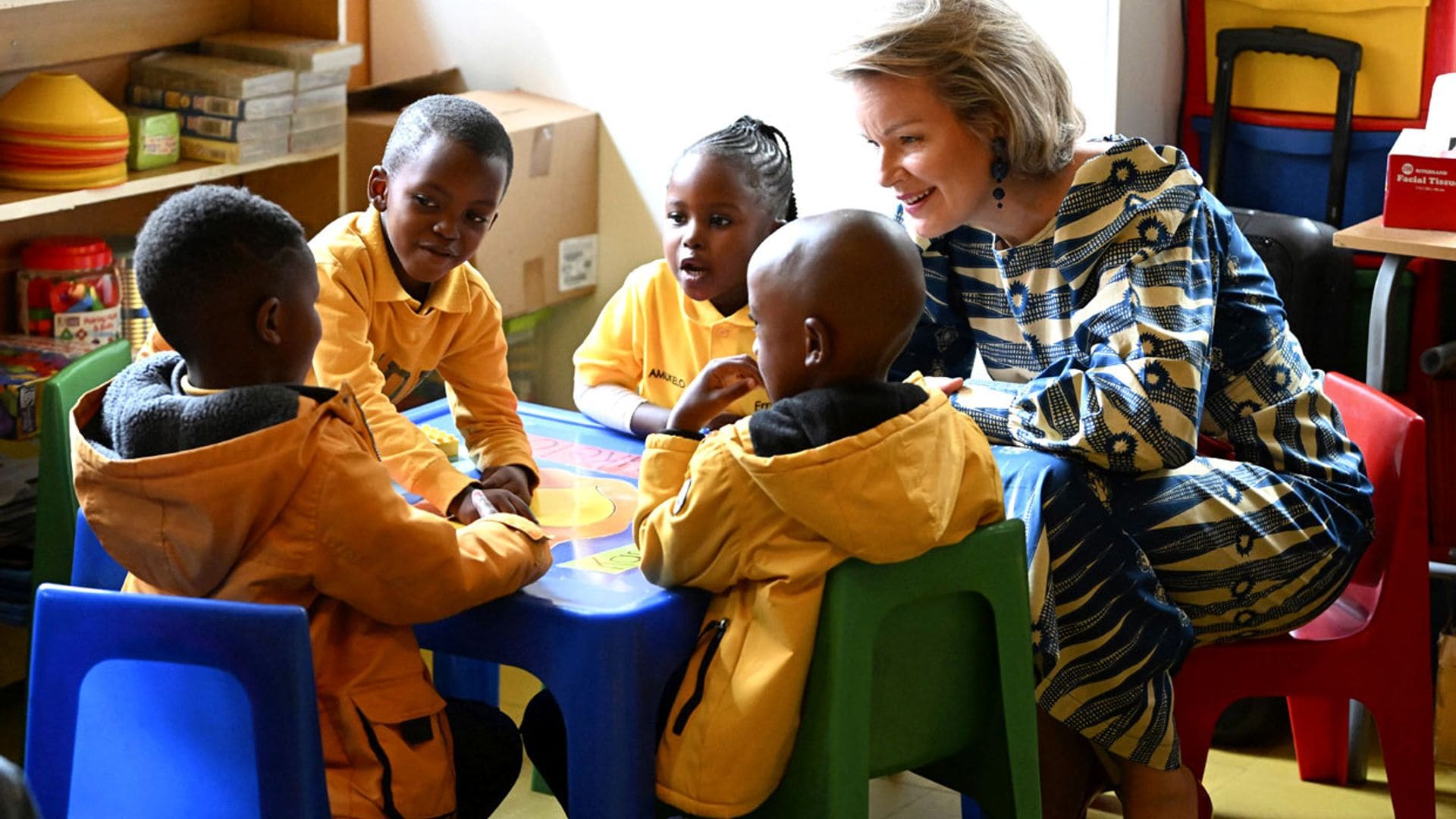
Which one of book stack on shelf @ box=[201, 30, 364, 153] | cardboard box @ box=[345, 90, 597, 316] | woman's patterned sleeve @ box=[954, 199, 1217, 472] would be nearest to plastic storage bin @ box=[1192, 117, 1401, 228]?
woman's patterned sleeve @ box=[954, 199, 1217, 472]

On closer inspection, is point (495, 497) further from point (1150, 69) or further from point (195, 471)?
point (1150, 69)

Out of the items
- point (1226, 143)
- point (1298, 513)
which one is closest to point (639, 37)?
point (1226, 143)

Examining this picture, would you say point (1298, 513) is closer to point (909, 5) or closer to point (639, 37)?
point (909, 5)

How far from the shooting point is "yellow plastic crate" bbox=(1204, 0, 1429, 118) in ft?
10.4

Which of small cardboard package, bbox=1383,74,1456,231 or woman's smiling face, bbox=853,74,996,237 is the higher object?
woman's smiling face, bbox=853,74,996,237

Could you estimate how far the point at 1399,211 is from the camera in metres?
2.78

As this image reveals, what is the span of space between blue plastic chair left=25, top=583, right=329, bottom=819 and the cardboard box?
6.29ft

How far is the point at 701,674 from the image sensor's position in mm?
1718

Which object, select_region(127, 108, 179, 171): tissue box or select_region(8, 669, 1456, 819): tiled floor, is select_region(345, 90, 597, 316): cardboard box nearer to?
select_region(127, 108, 179, 171): tissue box

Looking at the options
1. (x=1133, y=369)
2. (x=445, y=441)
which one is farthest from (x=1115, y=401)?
(x=445, y=441)

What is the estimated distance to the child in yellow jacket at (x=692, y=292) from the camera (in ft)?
7.73

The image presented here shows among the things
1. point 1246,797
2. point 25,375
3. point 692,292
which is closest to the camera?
point 692,292

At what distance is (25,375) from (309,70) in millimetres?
829

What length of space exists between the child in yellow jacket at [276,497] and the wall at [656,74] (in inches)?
71.4
